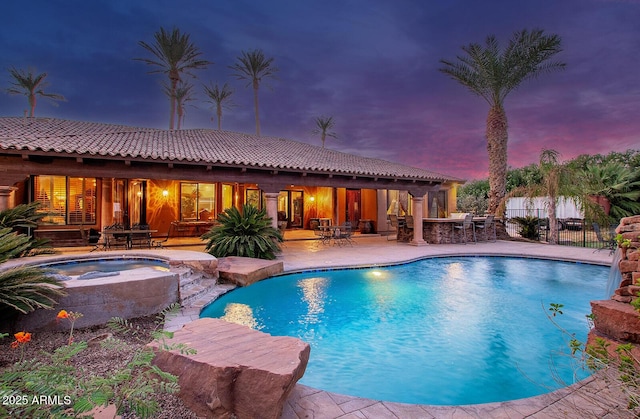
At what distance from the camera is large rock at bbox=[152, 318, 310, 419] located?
2322 mm

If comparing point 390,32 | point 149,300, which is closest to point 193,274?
point 149,300

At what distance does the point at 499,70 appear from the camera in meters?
15.2

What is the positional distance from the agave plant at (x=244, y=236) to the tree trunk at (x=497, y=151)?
11.7 m

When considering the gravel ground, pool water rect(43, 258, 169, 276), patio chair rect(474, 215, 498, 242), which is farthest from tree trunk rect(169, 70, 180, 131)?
the gravel ground

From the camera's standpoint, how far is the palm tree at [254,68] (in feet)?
85.8

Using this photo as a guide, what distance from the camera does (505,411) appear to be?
2559 mm

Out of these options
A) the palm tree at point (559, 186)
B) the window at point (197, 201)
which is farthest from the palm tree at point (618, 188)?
the window at point (197, 201)

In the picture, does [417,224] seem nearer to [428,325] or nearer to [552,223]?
[552,223]

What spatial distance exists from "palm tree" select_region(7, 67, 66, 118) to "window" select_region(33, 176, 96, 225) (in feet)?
35.2

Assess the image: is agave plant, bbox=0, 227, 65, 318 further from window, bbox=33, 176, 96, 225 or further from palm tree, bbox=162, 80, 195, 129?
palm tree, bbox=162, 80, 195, 129

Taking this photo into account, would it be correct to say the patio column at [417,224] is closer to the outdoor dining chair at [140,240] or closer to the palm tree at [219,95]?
the outdoor dining chair at [140,240]

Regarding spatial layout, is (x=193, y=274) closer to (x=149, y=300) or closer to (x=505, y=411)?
(x=149, y=300)

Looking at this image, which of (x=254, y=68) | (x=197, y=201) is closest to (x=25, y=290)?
(x=197, y=201)

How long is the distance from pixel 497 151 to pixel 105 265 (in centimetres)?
1674
